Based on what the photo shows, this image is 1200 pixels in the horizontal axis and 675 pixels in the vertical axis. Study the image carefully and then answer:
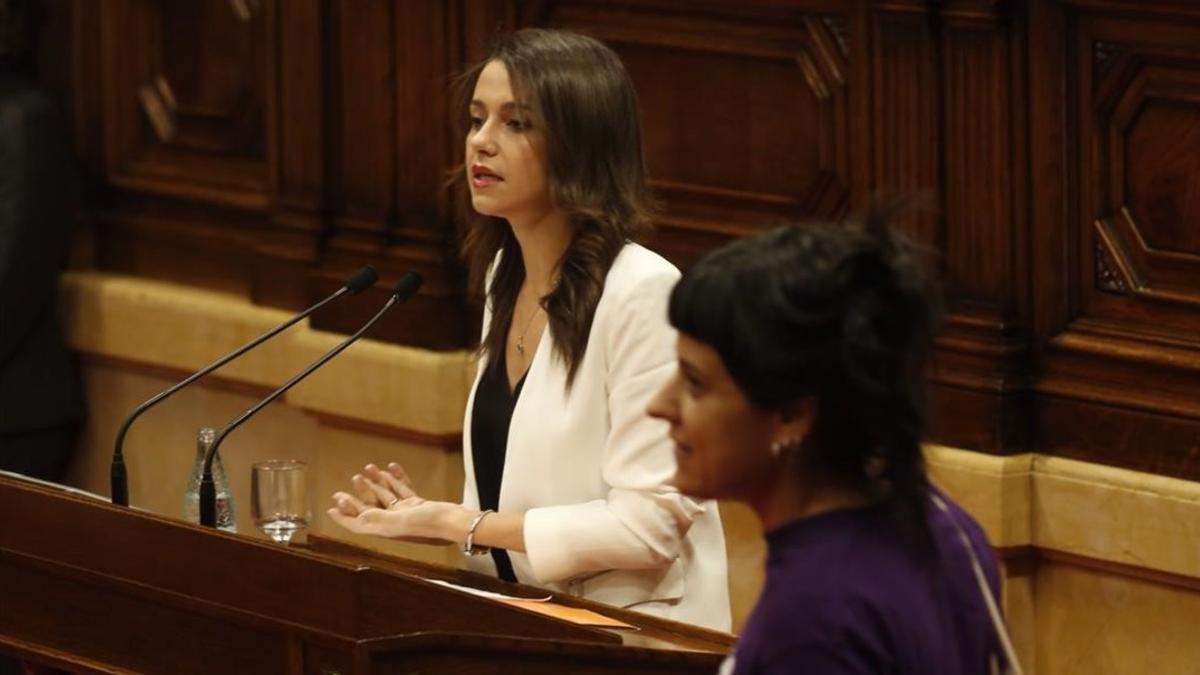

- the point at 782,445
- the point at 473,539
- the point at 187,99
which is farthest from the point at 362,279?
the point at 187,99

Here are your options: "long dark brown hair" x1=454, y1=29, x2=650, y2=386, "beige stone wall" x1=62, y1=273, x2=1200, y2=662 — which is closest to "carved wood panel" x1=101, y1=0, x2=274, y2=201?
"beige stone wall" x1=62, y1=273, x2=1200, y2=662

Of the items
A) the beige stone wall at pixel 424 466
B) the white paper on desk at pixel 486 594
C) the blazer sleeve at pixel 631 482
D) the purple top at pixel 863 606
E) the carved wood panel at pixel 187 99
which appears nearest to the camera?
the purple top at pixel 863 606

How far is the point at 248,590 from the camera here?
3350mm

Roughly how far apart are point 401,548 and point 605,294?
2.25 m

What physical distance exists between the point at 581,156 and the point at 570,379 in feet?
1.16

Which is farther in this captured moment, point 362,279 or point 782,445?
point 362,279

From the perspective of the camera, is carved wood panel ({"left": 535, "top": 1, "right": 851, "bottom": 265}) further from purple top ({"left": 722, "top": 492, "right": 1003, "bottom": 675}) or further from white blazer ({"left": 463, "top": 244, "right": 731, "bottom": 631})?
purple top ({"left": 722, "top": 492, "right": 1003, "bottom": 675})

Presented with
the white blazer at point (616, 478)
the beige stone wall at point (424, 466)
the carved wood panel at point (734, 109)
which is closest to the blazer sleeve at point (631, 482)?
the white blazer at point (616, 478)

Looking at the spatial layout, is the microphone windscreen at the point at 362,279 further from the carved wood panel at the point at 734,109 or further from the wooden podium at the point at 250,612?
the carved wood panel at the point at 734,109

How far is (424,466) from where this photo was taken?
5.71 meters

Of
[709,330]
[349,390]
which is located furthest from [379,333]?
[709,330]

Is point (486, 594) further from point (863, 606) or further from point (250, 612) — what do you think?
point (863, 606)

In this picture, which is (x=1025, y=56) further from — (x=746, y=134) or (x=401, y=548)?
(x=401, y=548)

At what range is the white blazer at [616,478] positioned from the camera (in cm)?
355
